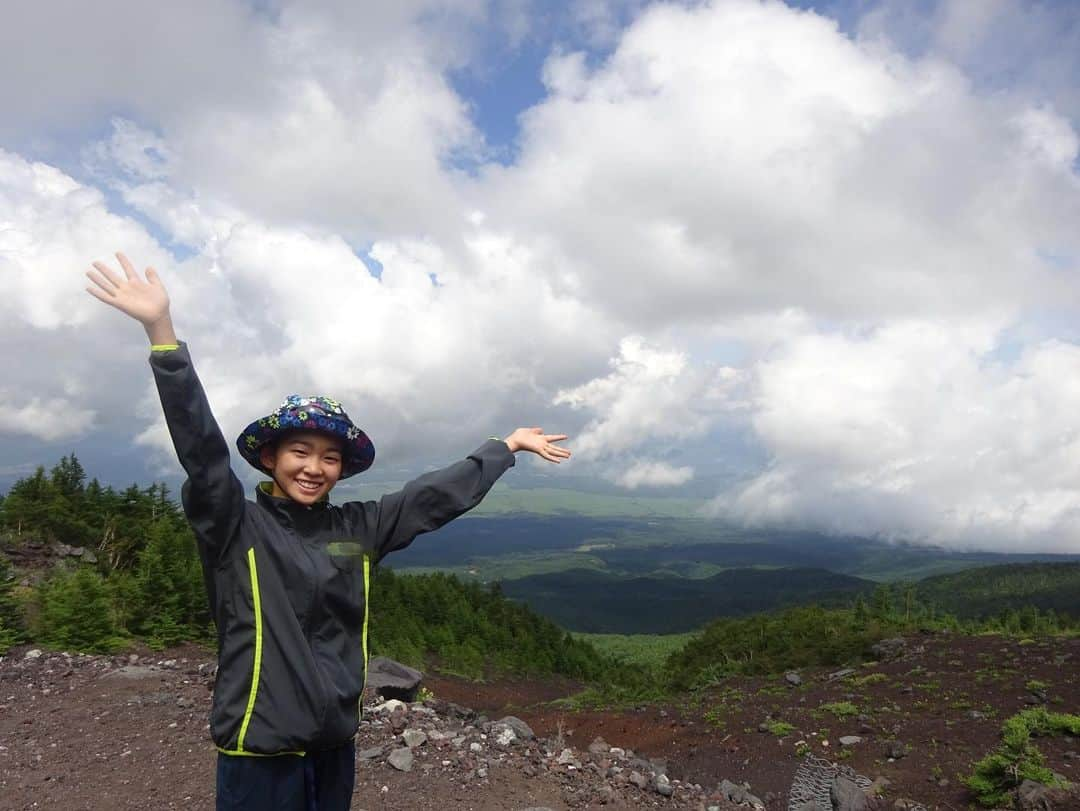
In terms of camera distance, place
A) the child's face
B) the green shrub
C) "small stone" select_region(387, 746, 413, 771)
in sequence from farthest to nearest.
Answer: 1. the green shrub
2. "small stone" select_region(387, 746, 413, 771)
3. the child's face

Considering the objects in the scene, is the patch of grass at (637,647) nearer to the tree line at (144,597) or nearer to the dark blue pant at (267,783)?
the tree line at (144,597)

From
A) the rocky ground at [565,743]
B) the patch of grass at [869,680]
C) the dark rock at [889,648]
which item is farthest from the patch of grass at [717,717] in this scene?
the dark rock at [889,648]

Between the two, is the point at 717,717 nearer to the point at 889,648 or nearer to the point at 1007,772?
the point at 1007,772

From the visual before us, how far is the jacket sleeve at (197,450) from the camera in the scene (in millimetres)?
1904

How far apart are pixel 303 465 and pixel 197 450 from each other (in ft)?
1.44

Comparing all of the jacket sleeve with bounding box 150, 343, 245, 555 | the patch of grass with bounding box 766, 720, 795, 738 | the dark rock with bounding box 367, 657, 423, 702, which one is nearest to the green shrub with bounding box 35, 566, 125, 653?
the dark rock with bounding box 367, 657, 423, 702

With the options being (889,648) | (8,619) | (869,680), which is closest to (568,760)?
(8,619)

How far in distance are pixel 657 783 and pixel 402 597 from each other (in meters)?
23.9

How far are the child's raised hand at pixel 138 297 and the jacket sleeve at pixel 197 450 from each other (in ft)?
0.25

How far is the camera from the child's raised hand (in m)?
1.95

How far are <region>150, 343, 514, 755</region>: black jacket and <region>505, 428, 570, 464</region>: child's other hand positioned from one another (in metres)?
0.91

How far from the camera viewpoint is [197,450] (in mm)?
1942

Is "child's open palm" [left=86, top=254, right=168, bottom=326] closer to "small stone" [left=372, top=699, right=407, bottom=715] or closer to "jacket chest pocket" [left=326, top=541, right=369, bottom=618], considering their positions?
"jacket chest pocket" [left=326, top=541, right=369, bottom=618]

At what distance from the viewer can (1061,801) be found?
19.9ft
